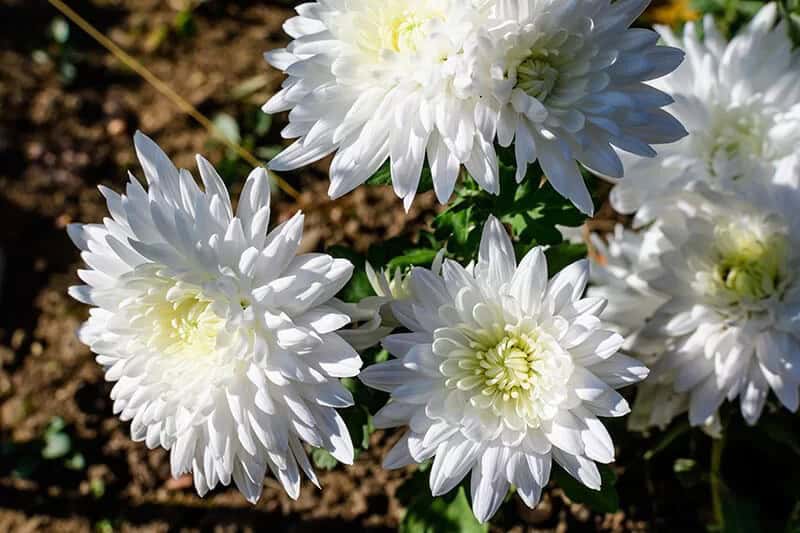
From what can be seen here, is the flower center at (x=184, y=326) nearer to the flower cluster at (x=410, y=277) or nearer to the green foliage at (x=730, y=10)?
the flower cluster at (x=410, y=277)

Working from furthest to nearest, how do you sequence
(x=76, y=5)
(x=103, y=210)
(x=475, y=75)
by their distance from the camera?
1. (x=76, y=5)
2. (x=103, y=210)
3. (x=475, y=75)

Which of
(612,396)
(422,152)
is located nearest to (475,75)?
(422,152)

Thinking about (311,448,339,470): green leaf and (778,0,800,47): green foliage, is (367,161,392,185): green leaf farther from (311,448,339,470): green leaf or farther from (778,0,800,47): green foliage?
(778,0,800,47): green foliage

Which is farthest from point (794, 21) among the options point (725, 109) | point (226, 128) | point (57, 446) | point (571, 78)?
point (57, 446)

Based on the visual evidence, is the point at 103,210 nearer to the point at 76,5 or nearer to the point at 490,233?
the point at 76,5

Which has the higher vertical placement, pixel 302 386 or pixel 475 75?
pixel 475 75

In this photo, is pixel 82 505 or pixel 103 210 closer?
pixel 82 505

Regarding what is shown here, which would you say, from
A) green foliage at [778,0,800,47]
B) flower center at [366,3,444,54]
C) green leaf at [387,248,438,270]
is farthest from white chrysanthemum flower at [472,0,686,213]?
green foliage at [778,0,800,47]
